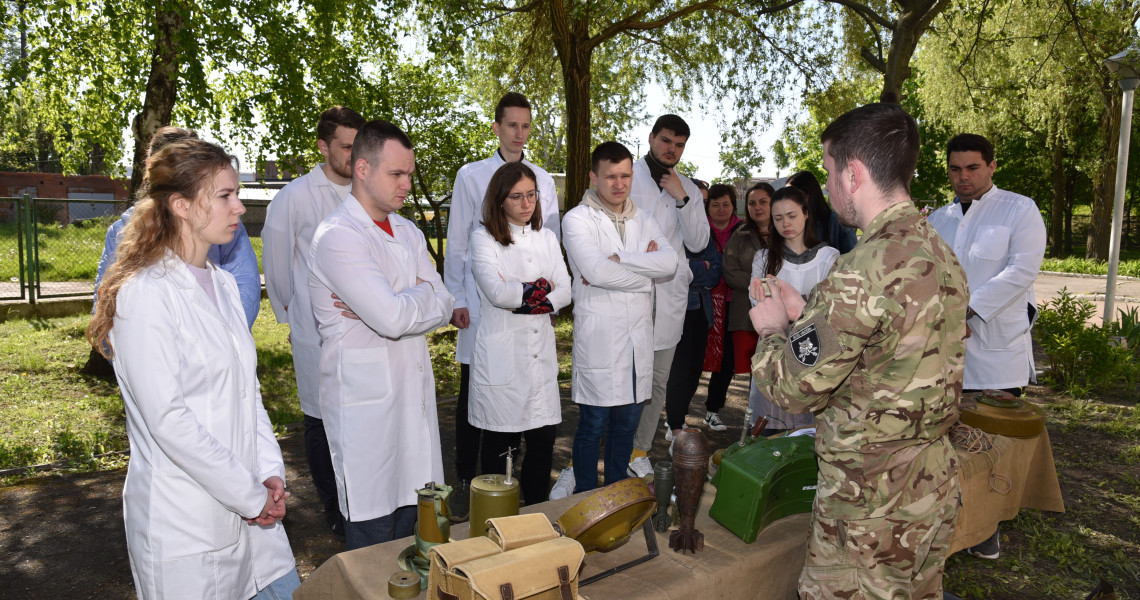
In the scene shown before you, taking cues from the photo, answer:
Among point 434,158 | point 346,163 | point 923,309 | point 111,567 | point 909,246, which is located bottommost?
point 111,567

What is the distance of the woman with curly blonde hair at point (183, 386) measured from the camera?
194 centimetres

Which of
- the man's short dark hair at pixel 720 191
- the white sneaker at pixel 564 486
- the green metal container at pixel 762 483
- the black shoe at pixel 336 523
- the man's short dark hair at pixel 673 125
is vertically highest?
the man's short dark hair at pixel 673 125

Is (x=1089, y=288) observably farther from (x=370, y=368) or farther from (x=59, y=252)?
(x=59, y=252)

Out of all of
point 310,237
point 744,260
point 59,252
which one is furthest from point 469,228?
point 59,252

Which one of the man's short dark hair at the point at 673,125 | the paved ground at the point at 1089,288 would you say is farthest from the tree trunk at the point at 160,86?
the paved ground at the point at 1089,288

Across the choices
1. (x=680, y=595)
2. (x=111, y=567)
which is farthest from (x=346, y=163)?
(x=680, y=595)

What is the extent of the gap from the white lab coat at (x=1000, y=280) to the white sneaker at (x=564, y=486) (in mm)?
2373

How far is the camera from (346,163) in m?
4.08

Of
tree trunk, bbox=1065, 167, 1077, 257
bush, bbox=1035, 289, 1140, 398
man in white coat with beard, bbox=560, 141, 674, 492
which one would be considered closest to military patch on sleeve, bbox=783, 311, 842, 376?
man in white coat with beard, bbox=560, 141, 674, 492

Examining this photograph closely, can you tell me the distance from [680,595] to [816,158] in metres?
41.9

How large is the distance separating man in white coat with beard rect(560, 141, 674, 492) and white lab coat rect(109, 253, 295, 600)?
6.90 feet

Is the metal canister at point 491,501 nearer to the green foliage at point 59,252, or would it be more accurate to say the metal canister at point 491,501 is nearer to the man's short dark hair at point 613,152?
the man's short dark hair at point 613,152

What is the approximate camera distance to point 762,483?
2590 millimetres

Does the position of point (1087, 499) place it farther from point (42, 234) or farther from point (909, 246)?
point (42, 234)
